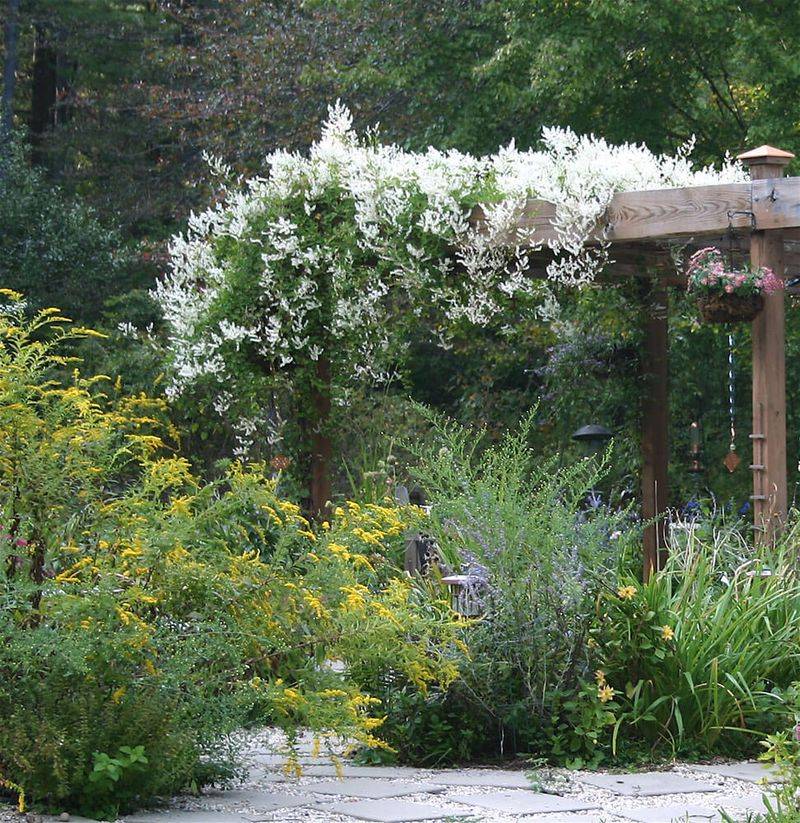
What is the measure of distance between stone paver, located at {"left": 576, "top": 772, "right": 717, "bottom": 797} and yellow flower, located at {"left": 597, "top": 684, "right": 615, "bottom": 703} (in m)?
0.25

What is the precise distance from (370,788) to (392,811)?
0.37m

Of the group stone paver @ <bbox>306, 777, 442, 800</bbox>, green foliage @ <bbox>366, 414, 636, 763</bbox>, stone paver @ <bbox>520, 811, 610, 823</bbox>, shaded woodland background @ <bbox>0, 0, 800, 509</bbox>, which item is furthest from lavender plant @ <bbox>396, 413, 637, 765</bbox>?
shaded woodland background @ <bbox>0, 0, 800, 509</bbox>

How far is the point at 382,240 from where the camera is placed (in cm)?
706

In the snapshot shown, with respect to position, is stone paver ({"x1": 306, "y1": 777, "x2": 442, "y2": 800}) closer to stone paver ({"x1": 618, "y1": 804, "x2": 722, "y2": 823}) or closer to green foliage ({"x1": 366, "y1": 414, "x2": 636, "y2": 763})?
green foliage ({"x1": 366, "y1": 414, "x2": 636, "y2": 763})

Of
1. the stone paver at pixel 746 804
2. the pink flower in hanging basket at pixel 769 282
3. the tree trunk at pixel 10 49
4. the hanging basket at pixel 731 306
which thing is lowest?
the stone paver at pixel 746 804

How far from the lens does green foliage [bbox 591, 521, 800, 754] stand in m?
4.55

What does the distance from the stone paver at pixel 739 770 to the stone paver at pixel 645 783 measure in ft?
0.43

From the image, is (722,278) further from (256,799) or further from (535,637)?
(256,799)

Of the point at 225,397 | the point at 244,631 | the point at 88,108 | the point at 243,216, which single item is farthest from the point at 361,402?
the point at 88,108

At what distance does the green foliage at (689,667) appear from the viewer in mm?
4555

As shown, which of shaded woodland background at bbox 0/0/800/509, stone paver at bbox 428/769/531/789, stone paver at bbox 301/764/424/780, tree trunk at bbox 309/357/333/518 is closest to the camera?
stone paver at bbox 428/769/531/789

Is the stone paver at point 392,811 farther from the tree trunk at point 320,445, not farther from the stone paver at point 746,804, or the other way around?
the tree trunk at point 320,445

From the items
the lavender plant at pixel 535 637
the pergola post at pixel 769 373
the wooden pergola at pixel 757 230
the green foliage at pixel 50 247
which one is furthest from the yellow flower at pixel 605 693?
the green foliage at pixel 50 247

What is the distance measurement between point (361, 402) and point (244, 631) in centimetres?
678
